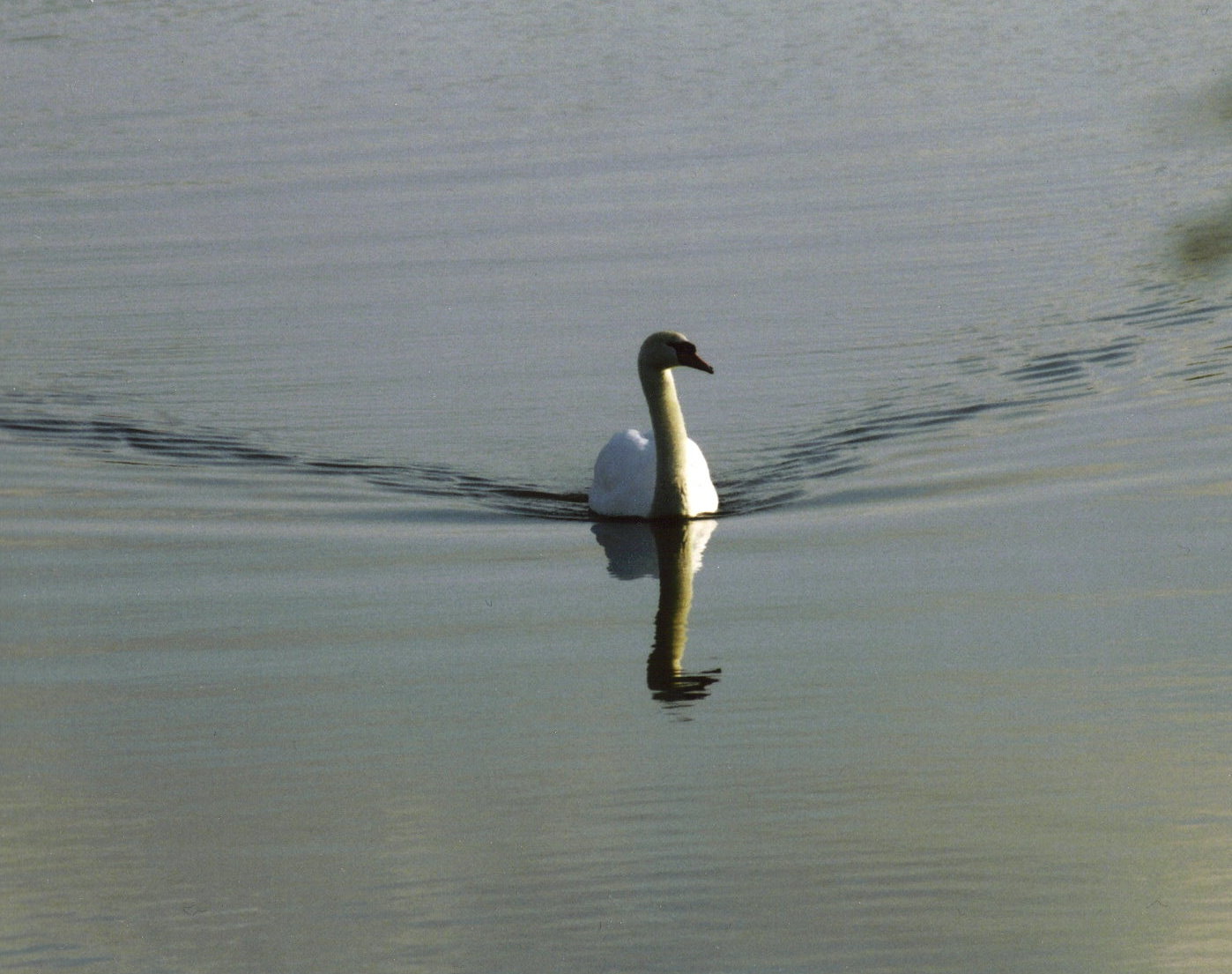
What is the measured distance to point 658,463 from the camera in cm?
1223

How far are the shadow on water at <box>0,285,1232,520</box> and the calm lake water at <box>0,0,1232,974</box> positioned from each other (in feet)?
0.17

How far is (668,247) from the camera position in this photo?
18.8 m

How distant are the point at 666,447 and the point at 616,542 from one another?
0.71 m

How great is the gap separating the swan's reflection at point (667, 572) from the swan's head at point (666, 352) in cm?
97

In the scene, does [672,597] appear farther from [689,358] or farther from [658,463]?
[689,358]

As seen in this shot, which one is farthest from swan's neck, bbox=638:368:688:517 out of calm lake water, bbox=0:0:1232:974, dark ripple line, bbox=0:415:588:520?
dark ripple line, bbox=0:415:588:520

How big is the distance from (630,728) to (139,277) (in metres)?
11.3

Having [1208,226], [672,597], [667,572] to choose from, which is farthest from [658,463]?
[1208,226]

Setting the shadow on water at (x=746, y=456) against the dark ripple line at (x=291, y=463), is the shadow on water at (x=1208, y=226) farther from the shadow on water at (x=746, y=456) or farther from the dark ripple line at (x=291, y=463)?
the dark ripple line at (x=291, y=463)

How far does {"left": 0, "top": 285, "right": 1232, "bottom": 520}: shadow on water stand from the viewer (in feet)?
42.3

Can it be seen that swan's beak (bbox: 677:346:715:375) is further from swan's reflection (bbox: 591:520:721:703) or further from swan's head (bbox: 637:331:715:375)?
swan's reflection (bbox: 591:520:721:703)

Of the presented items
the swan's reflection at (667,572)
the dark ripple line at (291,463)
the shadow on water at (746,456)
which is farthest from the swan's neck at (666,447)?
the dark ripple line at (291,463)

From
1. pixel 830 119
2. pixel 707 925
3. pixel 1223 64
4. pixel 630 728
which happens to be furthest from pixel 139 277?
pixel 1223 64

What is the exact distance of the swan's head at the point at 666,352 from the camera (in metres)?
12.5
